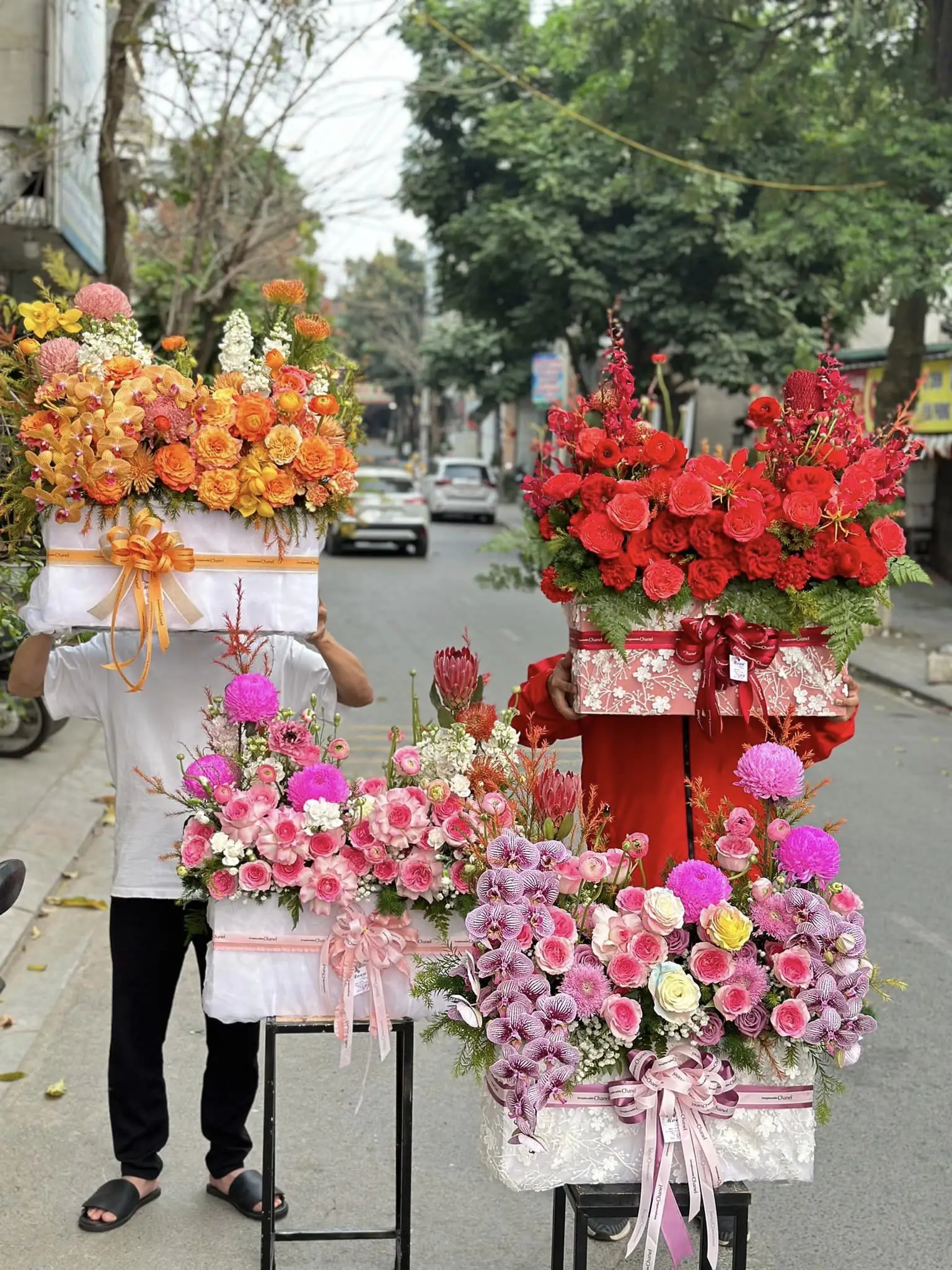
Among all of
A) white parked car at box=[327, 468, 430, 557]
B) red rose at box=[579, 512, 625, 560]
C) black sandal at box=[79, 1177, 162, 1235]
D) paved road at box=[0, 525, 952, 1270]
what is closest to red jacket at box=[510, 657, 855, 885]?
red rose at box=[579, 512, 625, 560]

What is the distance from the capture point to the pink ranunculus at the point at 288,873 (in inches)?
106

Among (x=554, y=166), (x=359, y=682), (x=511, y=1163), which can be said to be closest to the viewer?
(x=511, y=1163)

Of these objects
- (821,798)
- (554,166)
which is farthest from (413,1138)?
(554,166)

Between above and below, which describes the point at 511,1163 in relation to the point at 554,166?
below

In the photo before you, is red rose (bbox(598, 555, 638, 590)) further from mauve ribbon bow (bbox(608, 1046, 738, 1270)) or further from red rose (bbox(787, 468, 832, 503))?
mauve ribbon bow (bbox(608, 1046, 738, 1270))

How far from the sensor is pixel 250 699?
279 cm

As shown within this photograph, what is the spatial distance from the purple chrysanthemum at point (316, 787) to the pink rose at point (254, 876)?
134mm

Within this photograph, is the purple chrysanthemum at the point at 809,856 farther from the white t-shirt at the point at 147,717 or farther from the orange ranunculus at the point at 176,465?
the orange ranunculus at the point at 176,465

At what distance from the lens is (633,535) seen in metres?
2.91

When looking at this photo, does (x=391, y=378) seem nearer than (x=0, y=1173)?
No

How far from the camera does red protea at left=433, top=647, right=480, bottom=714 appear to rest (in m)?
2.98

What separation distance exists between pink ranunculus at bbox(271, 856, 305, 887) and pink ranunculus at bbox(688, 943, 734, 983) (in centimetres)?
78

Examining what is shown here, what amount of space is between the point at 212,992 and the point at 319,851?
1.21ft

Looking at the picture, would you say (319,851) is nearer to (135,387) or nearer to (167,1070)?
(135,387)
